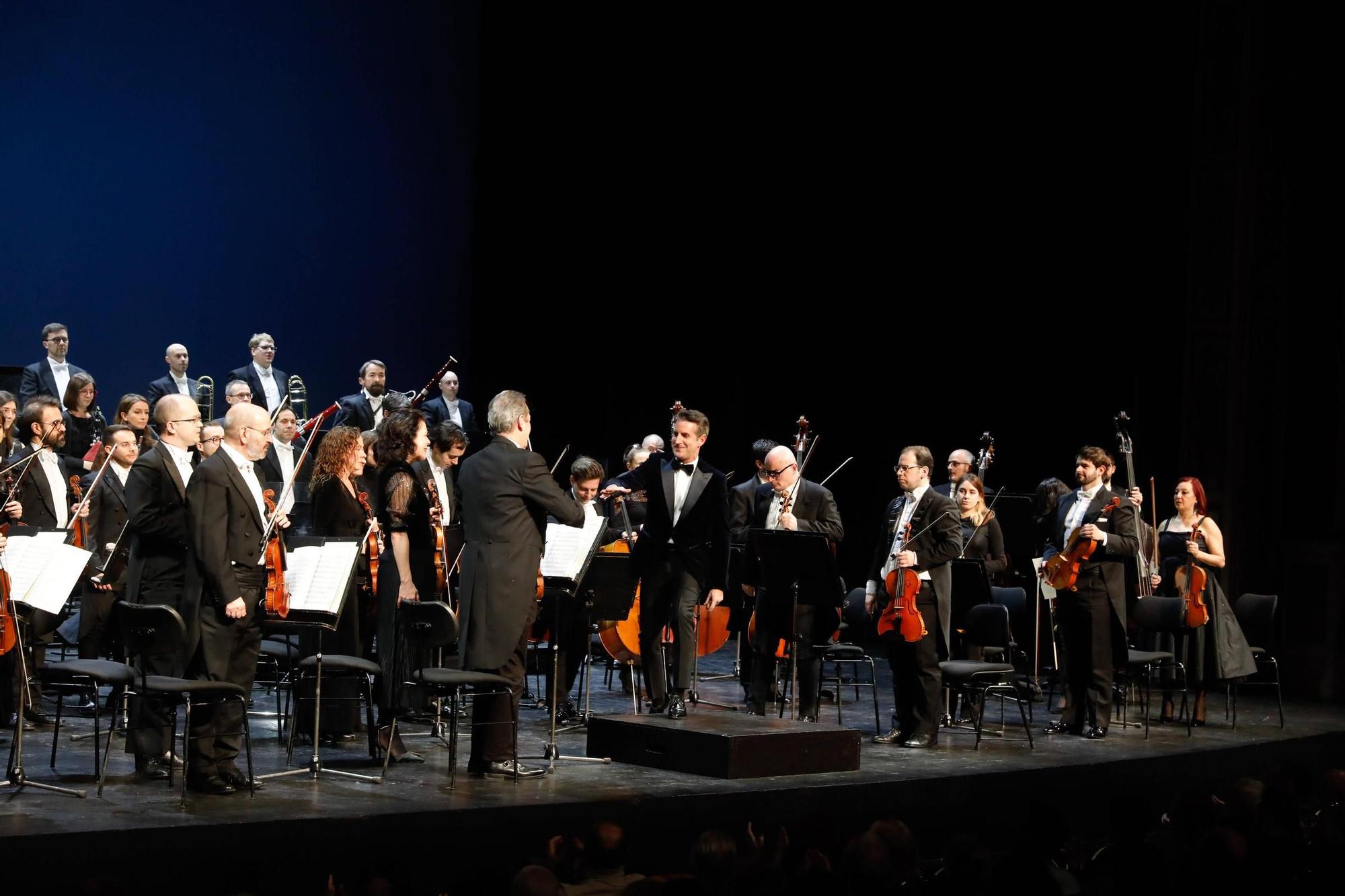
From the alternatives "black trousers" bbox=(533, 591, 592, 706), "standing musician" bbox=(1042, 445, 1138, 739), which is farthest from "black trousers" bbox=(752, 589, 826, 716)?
"standing musician" bbox=(1042, 445, 1138, 739)

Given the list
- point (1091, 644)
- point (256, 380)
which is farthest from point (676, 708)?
point (256, 380)

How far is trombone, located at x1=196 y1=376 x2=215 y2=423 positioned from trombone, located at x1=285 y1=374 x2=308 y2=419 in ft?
1.91

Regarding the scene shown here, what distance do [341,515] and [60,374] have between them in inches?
188

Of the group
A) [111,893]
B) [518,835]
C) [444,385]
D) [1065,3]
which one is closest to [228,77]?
[444,385]

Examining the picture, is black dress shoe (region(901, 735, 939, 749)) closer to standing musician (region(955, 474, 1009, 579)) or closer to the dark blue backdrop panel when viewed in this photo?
standing musician (region(955, 474, 1009, 579))

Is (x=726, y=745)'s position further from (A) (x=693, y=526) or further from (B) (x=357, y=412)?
(B) (x=357, y=412)

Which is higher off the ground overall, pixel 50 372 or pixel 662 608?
pixel 50 372

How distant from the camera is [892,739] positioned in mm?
7754

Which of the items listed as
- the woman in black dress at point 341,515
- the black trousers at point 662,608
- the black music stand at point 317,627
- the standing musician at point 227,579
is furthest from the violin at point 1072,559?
the standing musician at point 227,579

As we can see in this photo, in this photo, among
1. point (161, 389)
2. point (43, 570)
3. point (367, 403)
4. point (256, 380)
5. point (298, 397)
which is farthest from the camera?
point (298, 397)

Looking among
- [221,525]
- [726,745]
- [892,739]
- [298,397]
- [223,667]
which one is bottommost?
[892,739]

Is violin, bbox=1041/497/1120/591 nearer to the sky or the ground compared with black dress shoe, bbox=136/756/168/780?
nearer to the sky

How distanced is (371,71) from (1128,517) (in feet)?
25.6

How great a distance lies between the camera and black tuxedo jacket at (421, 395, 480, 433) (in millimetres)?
12180
